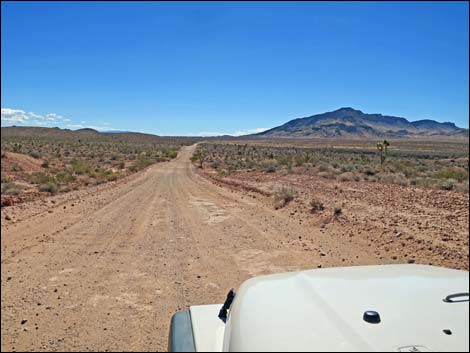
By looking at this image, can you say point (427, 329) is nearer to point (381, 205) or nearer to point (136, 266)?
point (136, 266)

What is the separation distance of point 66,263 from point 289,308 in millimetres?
6638

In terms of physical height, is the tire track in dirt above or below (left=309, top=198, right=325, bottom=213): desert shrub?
below

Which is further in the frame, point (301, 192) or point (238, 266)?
point (301, 192)

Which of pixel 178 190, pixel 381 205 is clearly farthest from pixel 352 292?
pixel 178 190

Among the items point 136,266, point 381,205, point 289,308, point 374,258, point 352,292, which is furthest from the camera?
point 381,205

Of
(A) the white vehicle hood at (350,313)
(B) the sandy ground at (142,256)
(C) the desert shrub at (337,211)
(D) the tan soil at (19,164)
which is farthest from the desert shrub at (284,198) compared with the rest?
(D) the tan soil at (19,164)

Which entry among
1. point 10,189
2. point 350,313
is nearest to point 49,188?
point 10,189

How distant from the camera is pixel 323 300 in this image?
1937 mm

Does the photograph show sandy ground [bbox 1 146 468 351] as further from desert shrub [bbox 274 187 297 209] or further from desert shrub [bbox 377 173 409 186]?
desert shrub [bbox 377 173 409 186]

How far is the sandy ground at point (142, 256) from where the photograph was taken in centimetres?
517

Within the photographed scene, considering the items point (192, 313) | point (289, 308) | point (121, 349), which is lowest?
point (121, 349)

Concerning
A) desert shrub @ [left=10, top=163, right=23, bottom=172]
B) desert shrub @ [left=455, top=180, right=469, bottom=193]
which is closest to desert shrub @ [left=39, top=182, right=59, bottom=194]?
desert shrub @ [left=10, top=163, right=23, bottom=172]

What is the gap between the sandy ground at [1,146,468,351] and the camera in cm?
517

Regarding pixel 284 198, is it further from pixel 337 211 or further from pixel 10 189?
pixel 10 189
